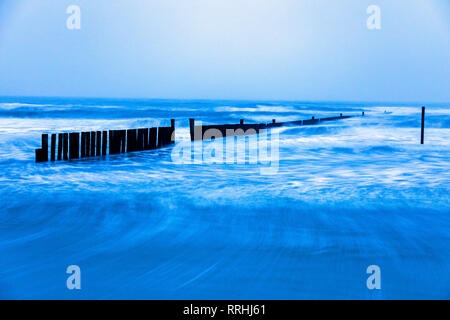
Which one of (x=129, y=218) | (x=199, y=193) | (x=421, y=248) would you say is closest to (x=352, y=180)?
(x=199, y=193)

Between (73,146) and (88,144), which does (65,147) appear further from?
(88,144)

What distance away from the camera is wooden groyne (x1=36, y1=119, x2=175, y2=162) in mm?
10641

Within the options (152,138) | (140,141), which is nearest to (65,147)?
(140,141)

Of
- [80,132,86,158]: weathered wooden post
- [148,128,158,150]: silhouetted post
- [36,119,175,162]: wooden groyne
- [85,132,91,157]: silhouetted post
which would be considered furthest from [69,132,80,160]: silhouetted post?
[148,128,158,150]: silhouetted post

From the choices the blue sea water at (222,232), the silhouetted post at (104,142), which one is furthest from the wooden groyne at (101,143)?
the blue sea water at (222,232)

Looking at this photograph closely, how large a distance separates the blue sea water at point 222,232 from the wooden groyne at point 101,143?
851 mm

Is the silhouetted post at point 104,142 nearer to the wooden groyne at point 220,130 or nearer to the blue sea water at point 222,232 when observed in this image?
the blue sea water at point 222,232

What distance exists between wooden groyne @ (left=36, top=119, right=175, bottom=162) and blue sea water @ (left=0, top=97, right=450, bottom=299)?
0.85 meters

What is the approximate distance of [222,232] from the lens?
204 inches

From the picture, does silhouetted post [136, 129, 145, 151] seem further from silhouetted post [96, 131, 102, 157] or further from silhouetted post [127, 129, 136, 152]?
silhouetted post [96, 131, 102, 157]

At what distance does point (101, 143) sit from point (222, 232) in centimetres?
776

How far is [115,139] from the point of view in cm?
1224
